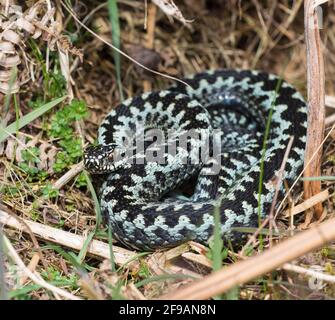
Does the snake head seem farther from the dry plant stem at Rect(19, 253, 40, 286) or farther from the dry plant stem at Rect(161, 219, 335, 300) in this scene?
the dry plant stem at Rect(161, 219, 335, 300)

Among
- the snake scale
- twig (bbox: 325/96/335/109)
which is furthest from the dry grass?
twig (bbox: 325/96/335/109)

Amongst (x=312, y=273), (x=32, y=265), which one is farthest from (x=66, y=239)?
(x=312, y=273)

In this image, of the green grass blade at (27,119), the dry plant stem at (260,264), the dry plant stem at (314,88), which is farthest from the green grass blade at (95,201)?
the dry plant stem at (314,88)

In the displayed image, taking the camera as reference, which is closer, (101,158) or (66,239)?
(66,239)

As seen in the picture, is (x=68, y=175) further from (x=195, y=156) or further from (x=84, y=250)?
(x=195, y=156)

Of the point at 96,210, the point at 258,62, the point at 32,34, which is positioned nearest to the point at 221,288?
the point at 96,210
